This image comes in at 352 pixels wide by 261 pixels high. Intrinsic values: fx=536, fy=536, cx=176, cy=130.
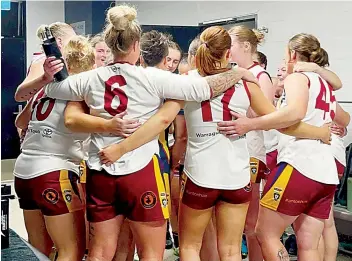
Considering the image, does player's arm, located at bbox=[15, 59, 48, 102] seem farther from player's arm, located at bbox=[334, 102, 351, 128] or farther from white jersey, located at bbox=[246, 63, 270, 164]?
player's arm, located at bbox=[334, 102, 351, 128]

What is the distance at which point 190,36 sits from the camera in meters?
5.49

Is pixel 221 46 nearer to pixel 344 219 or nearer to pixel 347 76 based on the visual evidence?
pixel 344 219

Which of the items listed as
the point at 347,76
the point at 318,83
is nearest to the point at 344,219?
the point at 347,76

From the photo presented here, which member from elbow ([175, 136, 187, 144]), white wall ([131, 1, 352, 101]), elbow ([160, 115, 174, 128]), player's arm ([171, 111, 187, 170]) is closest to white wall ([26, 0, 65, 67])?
white wall ([131, 1, 352, 101])

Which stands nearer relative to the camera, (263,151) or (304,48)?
(304,48)

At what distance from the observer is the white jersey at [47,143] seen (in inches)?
96.0

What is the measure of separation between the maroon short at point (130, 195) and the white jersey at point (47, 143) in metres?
0.27

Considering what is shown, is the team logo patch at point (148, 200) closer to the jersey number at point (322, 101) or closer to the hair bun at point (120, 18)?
the hair bun at point (120, 18)

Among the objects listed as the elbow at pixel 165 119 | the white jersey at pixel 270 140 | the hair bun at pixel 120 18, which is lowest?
the white jersey at pixel 270 140

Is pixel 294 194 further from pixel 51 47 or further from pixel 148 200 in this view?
pixel 51 47

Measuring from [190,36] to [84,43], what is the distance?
10.2ft

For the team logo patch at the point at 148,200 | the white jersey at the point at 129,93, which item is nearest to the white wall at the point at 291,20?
the white jersey at the point at 129,93

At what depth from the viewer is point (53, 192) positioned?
95.8 inches

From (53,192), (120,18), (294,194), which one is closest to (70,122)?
(53,192)
